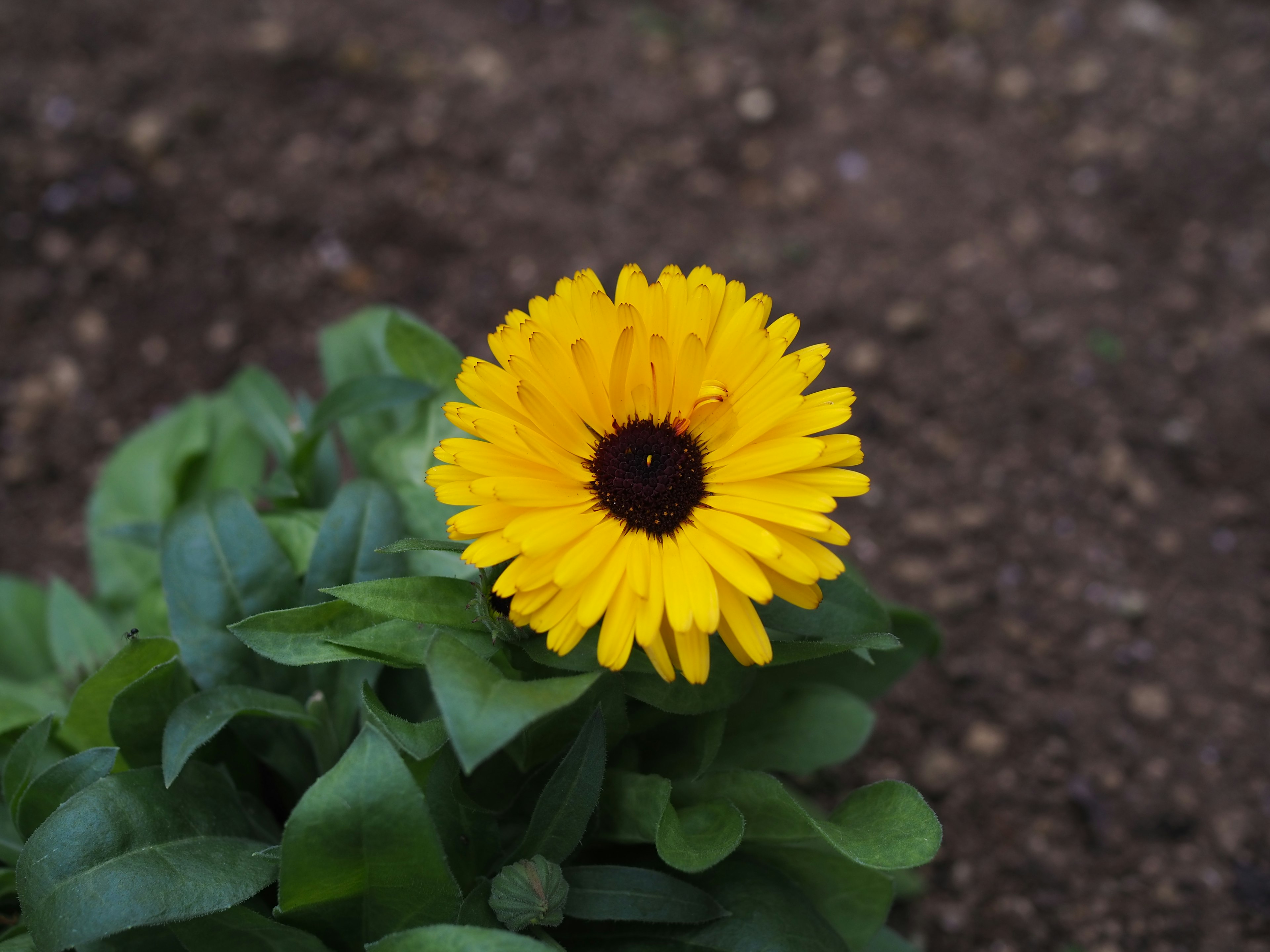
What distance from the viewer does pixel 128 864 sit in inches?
53.6

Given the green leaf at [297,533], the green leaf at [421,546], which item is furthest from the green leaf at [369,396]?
the green leaf at [421,546]

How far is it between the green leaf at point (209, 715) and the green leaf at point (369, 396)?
542mm

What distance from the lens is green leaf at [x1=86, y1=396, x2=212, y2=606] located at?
2316 millimetres

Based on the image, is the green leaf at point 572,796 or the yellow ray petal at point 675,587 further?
the green leaf at point 572,796

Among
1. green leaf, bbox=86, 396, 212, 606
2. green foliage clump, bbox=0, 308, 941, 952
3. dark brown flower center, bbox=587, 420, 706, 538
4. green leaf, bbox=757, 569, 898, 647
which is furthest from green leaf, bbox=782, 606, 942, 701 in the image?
green leaf, bbox=86, 396, 212, 606

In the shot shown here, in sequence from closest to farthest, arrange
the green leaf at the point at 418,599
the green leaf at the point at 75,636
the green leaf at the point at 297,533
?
the green leaf at the point at 418,599, the green leaf at the point at 297,533, the green leaf at the point at 75,636

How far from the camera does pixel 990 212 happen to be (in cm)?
318

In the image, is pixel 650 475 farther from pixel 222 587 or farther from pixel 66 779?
pixel 66 779

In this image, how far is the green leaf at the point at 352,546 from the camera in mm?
1701

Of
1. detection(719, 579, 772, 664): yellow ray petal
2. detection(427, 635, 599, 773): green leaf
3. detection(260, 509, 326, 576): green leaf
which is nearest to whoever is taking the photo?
detection(427, 635, 599, 773): green leaf

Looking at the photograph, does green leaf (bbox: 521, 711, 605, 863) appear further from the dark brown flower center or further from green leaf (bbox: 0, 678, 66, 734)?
green leaf (bbox: 0, 678, 66, 734)

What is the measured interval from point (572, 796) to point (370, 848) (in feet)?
0.94

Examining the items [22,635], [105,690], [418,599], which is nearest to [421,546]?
[418,599]

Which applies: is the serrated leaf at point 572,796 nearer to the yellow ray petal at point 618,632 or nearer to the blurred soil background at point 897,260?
the yellow ray petal at point 618,632
